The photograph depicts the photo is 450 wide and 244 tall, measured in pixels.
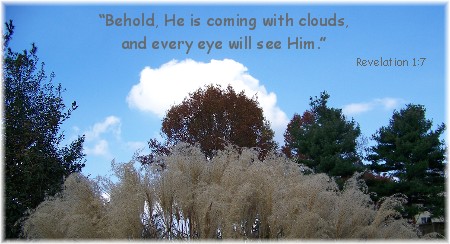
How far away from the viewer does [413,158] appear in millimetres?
24062

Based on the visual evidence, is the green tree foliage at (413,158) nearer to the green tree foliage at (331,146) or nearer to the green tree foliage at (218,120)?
the green tree foliage at (331,146)

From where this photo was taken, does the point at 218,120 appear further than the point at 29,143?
Yes

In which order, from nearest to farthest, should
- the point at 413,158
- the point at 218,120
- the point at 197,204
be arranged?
the point at 197,204
the point at 413,158
the point at 218,120

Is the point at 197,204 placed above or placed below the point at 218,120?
below

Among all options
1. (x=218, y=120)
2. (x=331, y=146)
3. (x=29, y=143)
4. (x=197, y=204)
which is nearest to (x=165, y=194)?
(x=197, y=204)

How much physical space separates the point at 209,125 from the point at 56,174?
1519 cm

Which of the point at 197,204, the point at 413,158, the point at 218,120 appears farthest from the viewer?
the point at 218,120

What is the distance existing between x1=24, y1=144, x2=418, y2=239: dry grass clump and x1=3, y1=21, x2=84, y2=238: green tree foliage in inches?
44.2

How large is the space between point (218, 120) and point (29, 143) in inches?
636

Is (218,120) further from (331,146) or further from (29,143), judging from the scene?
(29,143)

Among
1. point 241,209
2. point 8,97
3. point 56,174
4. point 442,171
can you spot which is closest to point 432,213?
point 442,171

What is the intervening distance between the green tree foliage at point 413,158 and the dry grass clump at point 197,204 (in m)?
10.3

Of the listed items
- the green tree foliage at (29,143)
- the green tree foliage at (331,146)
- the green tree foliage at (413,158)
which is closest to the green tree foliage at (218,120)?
the green tree foliage at (331,146)

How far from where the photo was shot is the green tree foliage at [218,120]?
97.5 feet
